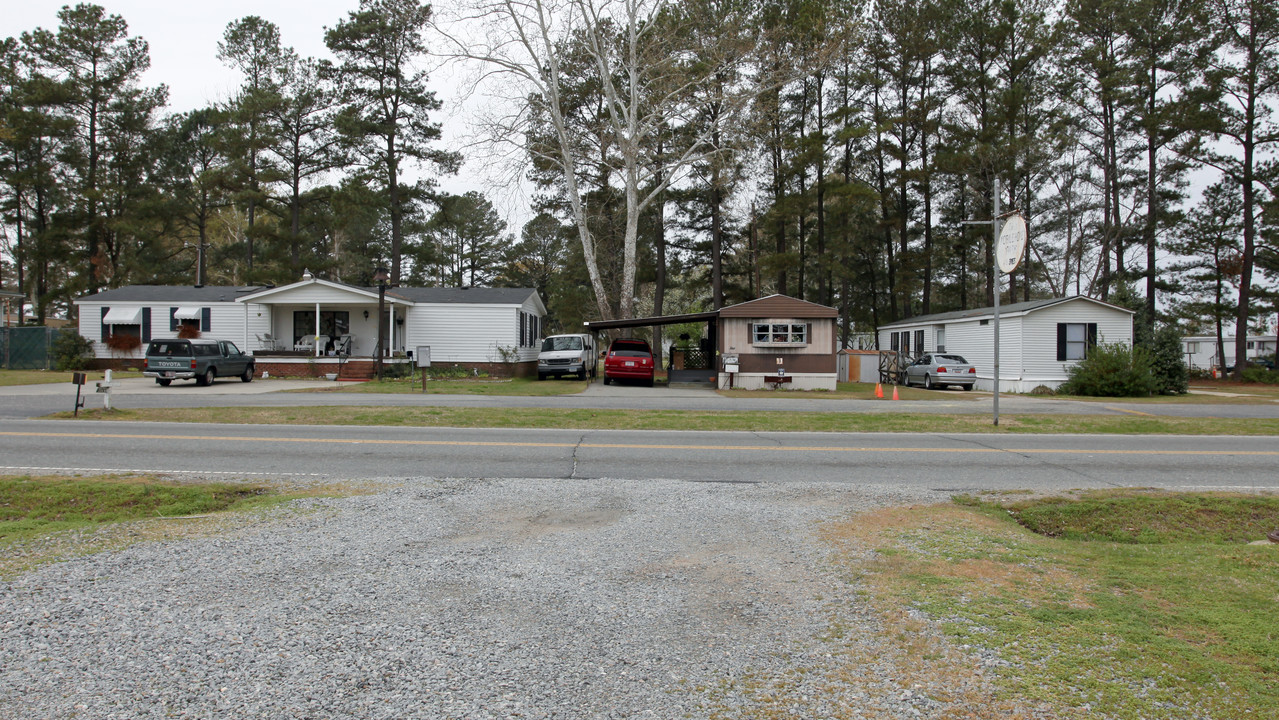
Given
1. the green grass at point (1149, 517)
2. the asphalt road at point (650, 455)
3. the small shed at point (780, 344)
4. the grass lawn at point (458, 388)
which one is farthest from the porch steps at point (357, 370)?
the green grass at point (1149, 517)

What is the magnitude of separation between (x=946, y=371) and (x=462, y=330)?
20607mm

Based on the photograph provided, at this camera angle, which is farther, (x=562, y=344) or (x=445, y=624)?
(x=562, y=344)

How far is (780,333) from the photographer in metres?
28.0

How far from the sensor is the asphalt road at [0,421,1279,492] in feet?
30.7

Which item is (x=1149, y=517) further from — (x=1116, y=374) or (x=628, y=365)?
(x=1116, y=374)

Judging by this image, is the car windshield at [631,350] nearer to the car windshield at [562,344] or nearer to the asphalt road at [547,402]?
the car windshield at [562,344]

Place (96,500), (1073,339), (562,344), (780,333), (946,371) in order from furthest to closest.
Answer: (562,344)
(946,371)
(1073,339)
(780,333)
(96,500)

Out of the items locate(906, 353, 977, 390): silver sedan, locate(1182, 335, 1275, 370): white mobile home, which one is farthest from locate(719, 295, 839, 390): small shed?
locate(1182, 335, 1275, 370): white mobile home

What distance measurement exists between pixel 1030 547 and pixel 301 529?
20.7 ft

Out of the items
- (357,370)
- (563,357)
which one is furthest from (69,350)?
(563,357)

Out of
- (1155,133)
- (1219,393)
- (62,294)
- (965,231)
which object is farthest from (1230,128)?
(62,294)

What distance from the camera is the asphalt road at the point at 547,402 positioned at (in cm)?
1759

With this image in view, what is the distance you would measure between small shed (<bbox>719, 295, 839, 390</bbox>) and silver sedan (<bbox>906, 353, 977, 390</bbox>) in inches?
191

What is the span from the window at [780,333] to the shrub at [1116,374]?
10.0 meters
